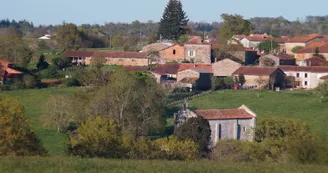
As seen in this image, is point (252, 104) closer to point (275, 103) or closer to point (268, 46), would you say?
point (275, 103)

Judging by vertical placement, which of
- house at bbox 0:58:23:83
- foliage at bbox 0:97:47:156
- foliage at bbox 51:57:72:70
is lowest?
foliage at bbox 0:97:47:156

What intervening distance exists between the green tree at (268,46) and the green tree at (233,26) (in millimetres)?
8322

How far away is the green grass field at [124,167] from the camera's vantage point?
13477 millimetres

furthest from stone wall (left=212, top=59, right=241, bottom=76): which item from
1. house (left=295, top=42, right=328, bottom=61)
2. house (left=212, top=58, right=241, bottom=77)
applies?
house (left=295, top=42, right=328, bottom=61)

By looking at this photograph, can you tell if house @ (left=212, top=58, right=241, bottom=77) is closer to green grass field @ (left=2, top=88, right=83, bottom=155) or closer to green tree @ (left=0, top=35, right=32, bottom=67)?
green grass field @ (left=2, top=88, right=83, bottom=155)

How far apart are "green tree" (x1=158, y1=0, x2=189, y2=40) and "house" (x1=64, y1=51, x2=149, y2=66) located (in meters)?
12.7

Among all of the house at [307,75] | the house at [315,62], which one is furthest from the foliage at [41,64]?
the house at [315,62]

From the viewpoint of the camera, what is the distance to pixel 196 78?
48.4m

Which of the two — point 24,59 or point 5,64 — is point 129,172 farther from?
point 24,59

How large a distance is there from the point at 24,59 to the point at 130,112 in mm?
26047

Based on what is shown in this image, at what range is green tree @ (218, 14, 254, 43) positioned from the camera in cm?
7638

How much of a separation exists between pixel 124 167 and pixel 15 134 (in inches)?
302

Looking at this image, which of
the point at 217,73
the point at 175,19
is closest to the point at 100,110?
the point at 217,73

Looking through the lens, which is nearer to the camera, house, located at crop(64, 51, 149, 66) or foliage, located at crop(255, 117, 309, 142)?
foliage, located at crop(255, 117, 309, 142)
